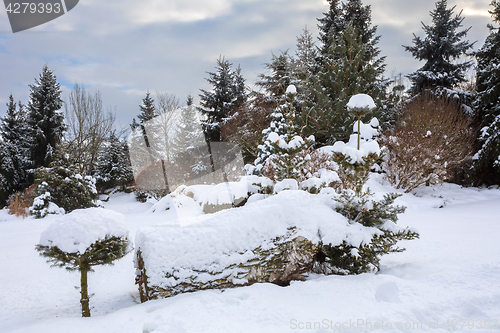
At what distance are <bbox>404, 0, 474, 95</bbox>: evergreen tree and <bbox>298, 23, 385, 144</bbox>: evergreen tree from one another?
4.63 m

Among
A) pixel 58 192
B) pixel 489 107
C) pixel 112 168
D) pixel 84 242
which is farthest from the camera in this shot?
pixel 112 168

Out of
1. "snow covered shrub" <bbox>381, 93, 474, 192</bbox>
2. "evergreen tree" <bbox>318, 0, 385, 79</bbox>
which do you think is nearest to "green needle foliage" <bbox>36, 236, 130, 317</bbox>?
"snow covered shrub" <bbox>381, 93, 474, 192</bbox>

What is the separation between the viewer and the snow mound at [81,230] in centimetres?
225

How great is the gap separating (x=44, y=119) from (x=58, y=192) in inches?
426

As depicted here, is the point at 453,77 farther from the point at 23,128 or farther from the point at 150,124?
the point at 23,128

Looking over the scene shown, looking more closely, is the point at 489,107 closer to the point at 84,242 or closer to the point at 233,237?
the point at 233,237

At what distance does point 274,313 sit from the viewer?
7.07 ft

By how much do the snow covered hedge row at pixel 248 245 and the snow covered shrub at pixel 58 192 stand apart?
27.4 ft

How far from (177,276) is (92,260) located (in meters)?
0.77

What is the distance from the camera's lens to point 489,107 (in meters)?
10.8

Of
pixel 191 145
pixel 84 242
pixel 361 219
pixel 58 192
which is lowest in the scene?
pixel 58 192

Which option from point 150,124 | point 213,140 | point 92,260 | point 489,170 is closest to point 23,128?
point 150,124

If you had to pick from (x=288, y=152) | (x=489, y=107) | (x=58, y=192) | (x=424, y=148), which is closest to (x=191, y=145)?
(x=58, y=192)

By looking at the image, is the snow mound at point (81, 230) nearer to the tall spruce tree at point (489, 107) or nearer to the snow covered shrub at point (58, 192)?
the snow covered shrub at point (58, 192)
